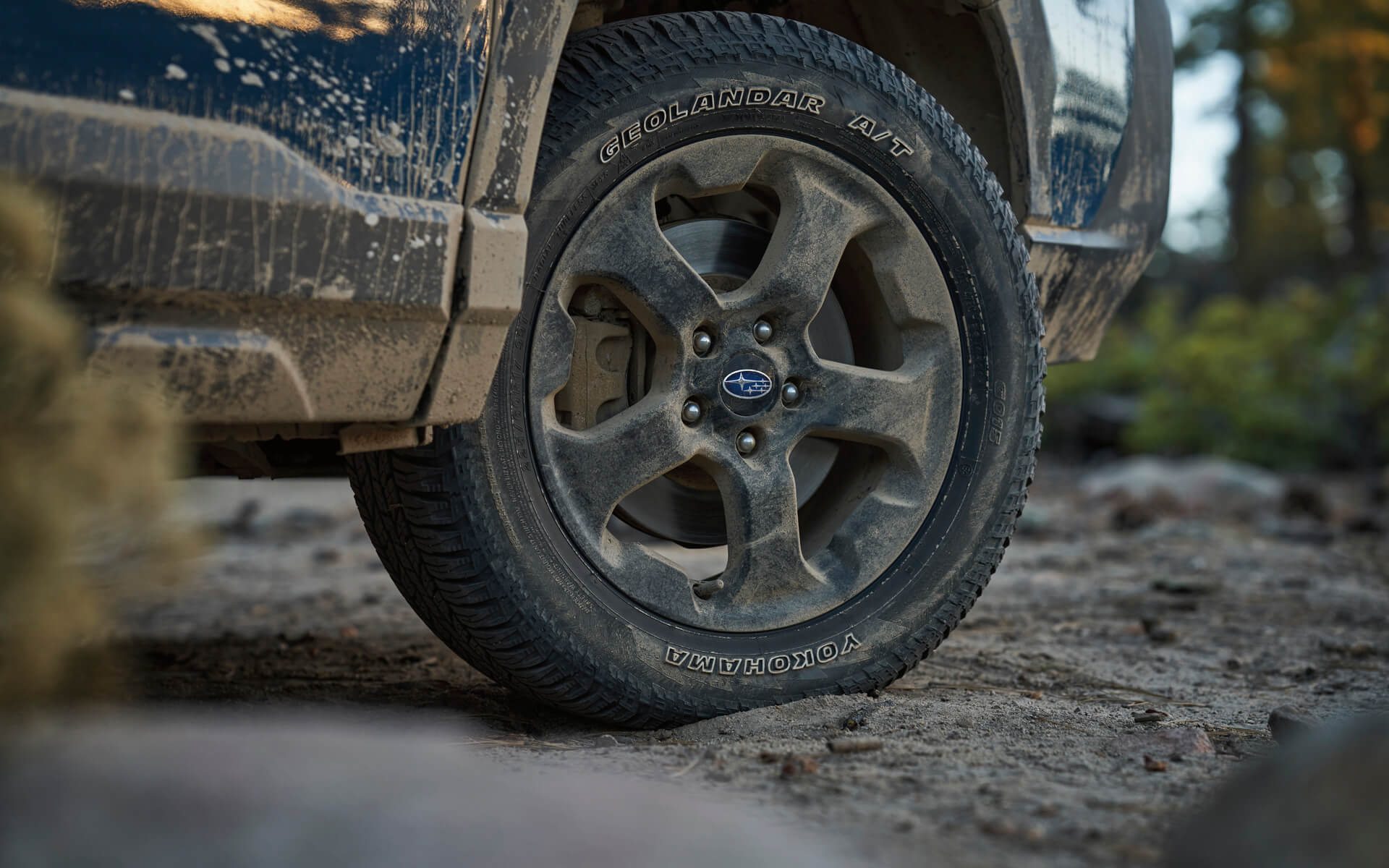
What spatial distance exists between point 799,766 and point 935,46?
1796mm

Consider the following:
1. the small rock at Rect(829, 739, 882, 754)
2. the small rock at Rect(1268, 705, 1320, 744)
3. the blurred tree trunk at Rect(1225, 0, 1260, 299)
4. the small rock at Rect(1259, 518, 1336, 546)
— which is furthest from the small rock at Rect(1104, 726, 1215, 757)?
the blurred tree trunk at Rect(1225, 0, 1260, 299)

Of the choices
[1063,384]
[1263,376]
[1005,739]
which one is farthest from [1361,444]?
[1005,739]

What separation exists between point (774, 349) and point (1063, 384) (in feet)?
37.1

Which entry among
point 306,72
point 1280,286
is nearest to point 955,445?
point 306,72

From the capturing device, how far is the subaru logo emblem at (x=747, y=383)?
2.07 metres

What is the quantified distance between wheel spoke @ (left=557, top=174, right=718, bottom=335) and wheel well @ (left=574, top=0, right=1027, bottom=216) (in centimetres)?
78

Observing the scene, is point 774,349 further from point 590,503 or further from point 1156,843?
point 1156,843

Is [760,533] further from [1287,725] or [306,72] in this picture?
[306,72]

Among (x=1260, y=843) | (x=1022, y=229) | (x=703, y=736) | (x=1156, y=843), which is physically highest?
(x=1022, y=229)

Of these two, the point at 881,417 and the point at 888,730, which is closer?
the point at 888,730

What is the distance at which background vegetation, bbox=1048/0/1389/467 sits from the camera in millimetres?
8961

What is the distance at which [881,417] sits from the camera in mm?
2221

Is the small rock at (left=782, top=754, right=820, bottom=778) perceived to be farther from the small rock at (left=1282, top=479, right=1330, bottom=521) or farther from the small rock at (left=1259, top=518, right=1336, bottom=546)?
the small rock at (left=1282, top=479, right=1330, bottom=521)

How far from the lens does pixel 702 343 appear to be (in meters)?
2.06
